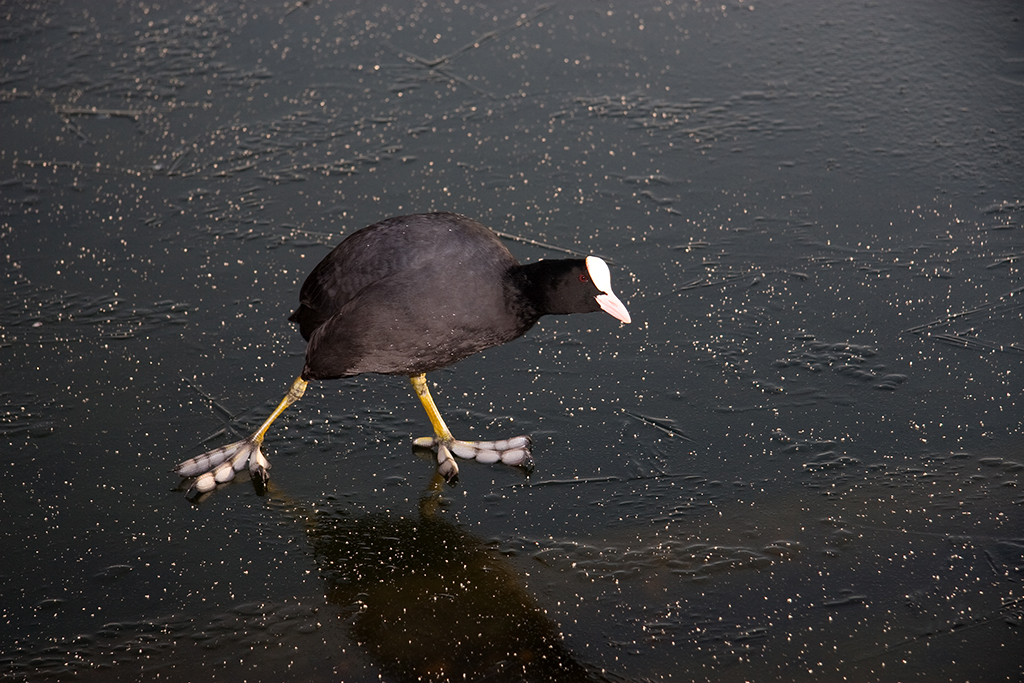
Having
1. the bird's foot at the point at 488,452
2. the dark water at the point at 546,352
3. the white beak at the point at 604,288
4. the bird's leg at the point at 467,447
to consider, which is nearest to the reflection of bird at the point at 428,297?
the white beak at the point at 604,288

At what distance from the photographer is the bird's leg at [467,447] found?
359cm

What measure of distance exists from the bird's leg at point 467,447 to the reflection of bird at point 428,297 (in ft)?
0.74

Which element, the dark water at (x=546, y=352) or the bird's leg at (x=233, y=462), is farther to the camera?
the bird's leg at (x=233, y=462)

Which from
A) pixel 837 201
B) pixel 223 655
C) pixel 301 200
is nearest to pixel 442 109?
pixel 301 200

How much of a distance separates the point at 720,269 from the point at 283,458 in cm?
207

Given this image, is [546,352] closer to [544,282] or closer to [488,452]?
[488,452]

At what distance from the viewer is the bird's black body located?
3.28 m

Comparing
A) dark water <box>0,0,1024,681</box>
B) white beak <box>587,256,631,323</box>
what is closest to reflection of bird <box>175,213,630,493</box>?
white beak <box>587,256,631,323</box>

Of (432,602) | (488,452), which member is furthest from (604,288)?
(432,602)

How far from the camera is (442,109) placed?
5.73 meters

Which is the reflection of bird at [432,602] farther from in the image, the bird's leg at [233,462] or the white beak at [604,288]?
the white beak at [604,288]

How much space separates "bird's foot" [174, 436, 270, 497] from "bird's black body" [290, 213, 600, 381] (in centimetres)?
41

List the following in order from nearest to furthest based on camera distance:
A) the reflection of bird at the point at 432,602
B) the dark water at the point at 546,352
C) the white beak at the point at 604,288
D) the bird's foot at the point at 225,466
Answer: the reflection of bird at the point at 432,602 → the dark water at the point at 546,352 → the white beak at the point at 604,288 → the bird's foot at the point at 225,466

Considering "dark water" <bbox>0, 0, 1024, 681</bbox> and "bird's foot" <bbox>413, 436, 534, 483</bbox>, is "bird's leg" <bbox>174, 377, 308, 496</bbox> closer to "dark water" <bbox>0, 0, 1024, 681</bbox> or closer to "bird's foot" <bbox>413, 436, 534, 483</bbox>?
"dark water" <bbox>0, 0, 1024, 681</bbox>
